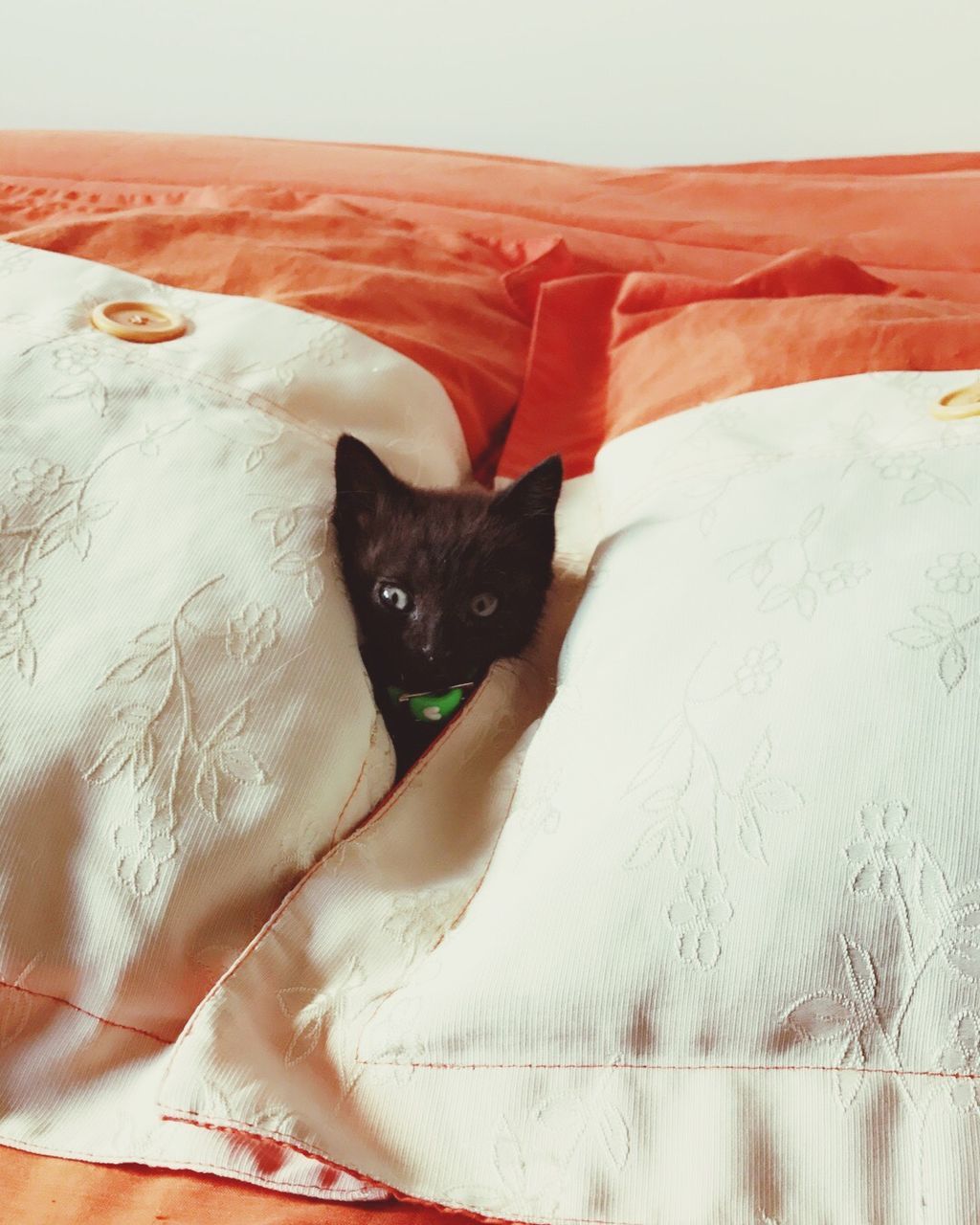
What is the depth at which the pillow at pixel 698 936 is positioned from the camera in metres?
0.57

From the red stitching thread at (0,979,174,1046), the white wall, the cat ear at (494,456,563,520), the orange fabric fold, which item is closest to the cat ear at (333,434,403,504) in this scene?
the cat ear at (494,456,563,520)

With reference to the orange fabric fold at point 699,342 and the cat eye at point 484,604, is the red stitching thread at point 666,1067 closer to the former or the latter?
the cat eye at point 484,604

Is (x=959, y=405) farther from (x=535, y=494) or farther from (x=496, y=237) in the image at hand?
(x=496, y=237)

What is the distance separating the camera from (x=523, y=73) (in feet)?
6.65

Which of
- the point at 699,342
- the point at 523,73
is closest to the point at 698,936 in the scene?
the point at 699,342

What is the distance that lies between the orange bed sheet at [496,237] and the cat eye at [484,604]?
0.85 ft

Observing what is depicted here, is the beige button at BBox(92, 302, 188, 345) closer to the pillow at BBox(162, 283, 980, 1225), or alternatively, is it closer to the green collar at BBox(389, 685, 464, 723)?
the green collar at BBox(389, 685, 464, 723)

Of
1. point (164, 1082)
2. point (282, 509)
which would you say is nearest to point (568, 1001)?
point (164, 1082)

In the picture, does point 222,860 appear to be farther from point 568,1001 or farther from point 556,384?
point 556,384

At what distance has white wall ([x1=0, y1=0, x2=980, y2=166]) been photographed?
6.10 feet

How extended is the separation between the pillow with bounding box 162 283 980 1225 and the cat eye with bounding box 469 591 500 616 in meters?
0.24

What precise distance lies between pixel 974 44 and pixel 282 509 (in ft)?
5.30

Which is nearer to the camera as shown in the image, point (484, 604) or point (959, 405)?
point (959, 405)

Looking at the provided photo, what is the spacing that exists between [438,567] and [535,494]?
0.13 m
